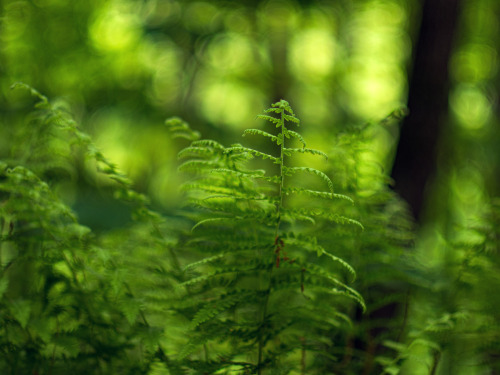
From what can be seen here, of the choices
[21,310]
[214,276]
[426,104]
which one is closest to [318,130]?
[426,104]

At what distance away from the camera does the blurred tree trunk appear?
245 cm

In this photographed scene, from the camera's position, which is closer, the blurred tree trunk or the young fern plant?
the young fern plant

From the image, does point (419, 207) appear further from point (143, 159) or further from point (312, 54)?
point (312, 54)

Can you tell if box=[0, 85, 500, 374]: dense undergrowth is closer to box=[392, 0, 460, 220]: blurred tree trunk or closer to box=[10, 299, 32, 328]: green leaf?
box=[10, 299, 32, 328]: green leaf

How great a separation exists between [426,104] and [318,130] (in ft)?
9.86

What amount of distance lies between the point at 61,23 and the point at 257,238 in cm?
428

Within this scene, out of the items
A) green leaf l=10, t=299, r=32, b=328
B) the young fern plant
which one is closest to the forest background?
green leaf l=10, t=299, r=32, b=328

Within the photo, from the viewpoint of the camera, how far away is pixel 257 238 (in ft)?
3.37

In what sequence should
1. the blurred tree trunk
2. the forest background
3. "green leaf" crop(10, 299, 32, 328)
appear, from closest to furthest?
1. "green leaf" crop(10, 299, 32, 328)
2. the forest background
3. the blurred tree trunk

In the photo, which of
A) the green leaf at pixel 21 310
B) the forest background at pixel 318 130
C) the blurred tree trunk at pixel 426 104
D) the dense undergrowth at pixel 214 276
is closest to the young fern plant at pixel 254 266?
the dense undergrowth at pixel 214 276

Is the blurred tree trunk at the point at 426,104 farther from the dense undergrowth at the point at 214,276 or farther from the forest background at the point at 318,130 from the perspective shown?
the dense undergrowth at the point at 214,276

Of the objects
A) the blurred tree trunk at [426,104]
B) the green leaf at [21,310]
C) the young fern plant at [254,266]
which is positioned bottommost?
the green leaf at [21,310]

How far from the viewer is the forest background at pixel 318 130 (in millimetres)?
1269

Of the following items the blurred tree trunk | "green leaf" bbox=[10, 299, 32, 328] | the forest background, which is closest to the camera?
"green leaf" bbox=[10, 299, 32, 328]
